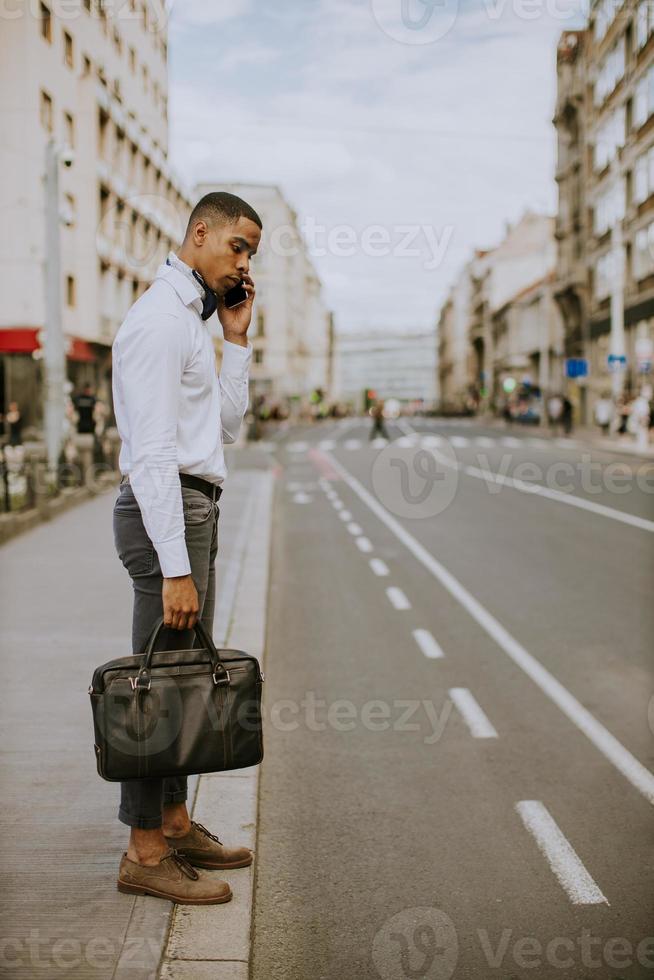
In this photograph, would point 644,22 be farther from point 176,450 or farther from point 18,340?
point 176,450

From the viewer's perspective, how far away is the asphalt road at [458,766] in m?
3.45

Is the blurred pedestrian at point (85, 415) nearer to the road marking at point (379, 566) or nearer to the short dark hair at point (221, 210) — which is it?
the road marking at point (379, 566)

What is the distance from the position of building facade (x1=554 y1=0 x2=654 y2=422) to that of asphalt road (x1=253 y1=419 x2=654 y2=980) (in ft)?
78.2

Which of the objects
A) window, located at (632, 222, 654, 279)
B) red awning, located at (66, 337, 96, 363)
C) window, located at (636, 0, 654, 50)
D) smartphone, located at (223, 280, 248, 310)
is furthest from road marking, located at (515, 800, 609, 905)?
window, located at (632, 222, 654, 279)

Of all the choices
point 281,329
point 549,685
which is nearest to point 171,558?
point 549,685

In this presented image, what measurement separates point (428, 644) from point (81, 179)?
34.5m

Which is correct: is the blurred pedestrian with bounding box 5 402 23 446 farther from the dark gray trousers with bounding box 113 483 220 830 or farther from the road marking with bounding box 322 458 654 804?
the dark gray trousers with bounding box 113 483 220 830

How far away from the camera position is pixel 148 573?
339cm

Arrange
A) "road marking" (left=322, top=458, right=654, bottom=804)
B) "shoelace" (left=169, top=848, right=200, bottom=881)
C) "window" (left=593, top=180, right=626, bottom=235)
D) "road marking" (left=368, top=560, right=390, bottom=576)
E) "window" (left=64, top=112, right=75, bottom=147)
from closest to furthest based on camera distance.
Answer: "shoelace" (left=169, top=848, right=200, bottom=881) → "road marking" (left=322, top=458, right=654, bottom=804) → "road marking" (left=368, top=560, right=390, bottom=576) → "window" (left=64, top=112, right=75, bottom=147) → "window" (left=593, top=180, right=626, bottom=235)

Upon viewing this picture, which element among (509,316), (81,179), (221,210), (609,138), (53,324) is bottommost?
(221,210)

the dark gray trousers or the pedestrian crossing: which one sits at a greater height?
the dark gray trousers

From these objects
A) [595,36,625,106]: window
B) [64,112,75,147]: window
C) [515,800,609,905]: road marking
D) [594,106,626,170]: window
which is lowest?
[515,800,609,905]: road marking

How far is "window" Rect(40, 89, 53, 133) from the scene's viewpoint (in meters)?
33.4

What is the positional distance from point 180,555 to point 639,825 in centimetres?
234
